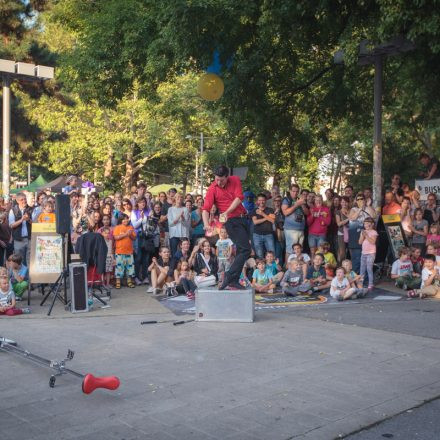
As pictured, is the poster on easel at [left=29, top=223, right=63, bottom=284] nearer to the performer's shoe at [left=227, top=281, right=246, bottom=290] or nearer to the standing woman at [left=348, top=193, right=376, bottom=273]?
the performer's shoe at [left=227, top=281, right=246, bottom=290]

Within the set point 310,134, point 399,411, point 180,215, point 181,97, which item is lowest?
point 399,411

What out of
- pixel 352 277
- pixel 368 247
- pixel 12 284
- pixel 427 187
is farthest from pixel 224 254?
pixel 427 187

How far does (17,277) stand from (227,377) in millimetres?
6276

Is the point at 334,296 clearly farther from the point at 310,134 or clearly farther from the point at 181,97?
the point at 181,97

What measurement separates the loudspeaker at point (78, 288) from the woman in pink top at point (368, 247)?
5.34 metres

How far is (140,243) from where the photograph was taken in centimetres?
1342

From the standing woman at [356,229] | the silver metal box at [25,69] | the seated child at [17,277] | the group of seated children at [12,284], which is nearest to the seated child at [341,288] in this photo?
the standing woman at [356,229]

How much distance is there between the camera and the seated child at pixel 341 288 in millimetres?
11180

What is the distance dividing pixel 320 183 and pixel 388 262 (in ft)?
99.6

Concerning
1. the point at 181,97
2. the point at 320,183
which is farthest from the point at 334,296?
the point at 320,183

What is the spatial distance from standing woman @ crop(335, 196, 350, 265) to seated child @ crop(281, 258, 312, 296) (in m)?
1.65

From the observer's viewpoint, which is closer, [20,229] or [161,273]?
[161,273]

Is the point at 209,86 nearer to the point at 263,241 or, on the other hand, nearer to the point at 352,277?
the point at 263,241

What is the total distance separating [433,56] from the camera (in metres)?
12.5
